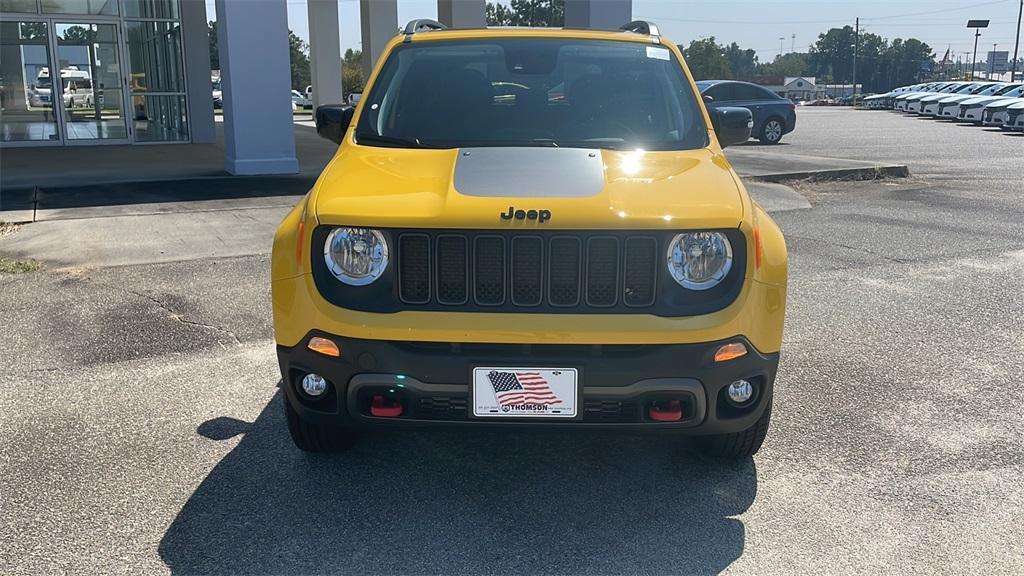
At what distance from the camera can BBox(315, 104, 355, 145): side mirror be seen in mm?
4723

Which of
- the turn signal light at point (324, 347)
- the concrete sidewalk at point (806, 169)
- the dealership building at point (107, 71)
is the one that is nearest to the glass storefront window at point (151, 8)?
the dealership building at point (107, 71)

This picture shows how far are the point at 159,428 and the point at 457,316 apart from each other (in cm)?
189

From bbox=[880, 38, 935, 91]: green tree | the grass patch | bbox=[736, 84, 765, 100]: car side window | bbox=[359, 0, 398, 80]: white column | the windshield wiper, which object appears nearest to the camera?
the windshield wiper

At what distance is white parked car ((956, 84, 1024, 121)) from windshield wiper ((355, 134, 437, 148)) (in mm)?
32666

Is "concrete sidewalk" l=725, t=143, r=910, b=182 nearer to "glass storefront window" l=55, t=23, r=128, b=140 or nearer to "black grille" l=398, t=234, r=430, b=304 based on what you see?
"black grille" l=398, t=234, r=430, b=304

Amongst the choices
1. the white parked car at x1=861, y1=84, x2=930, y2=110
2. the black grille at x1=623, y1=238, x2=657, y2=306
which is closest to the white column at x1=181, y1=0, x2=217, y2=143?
the black grille at x1=623, y1=238, x2=657, y2=306

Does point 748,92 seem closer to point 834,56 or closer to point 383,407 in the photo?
point 383,407

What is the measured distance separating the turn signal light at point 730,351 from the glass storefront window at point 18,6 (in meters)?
20.1

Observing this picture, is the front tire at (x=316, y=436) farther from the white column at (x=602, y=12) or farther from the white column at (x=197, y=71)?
the white column at (x=197, y=71)

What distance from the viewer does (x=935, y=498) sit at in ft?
11.8

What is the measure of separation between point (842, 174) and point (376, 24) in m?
15.2

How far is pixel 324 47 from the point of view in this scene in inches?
1011

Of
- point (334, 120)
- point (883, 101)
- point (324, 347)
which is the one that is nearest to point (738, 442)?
point (324, 347)

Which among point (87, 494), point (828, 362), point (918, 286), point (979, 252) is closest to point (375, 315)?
point (87, 494)
